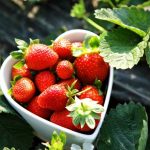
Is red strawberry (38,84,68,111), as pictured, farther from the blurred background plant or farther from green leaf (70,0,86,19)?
green leaf (70,0,86,19)

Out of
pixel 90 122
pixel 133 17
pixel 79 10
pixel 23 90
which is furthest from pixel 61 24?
pixel 90 122

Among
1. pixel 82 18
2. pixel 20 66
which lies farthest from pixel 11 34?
pixel 20 66

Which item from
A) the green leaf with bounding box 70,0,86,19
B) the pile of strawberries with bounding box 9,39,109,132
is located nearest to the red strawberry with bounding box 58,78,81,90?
the pile of strawberries with bounding box 9,39,109,132

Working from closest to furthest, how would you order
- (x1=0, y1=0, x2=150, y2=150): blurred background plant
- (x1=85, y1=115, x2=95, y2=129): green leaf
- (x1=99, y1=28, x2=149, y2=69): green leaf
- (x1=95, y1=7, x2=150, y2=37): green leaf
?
(x1=85, y1=115, x2=95, y2=129): green leaf
(x1=99, y1=28, x2=149, y2=69): green leaf
(x1=95, y1=7, x2=150, y2=37): green leaf
(x1=0, y1=0, x2=150, y2=150): blurred background plant

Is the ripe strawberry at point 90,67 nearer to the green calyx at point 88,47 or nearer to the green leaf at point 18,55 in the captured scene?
the green calyx at point 88,47

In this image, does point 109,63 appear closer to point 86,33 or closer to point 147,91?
point 86,33

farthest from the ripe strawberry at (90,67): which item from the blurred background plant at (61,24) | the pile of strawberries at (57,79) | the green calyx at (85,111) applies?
the blurred background plant at (61,24)
